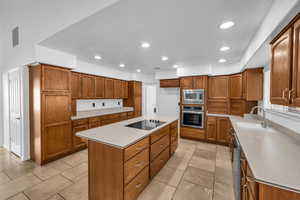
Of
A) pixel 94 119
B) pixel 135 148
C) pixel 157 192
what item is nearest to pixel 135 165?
pixel 135 148

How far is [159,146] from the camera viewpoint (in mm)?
2287

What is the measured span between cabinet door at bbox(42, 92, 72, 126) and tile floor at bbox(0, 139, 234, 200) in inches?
36.0

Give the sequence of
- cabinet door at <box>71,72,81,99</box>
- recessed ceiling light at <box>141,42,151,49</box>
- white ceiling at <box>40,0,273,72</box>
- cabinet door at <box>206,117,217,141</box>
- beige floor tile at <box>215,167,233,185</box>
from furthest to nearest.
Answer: cabinet door at <box>206,117,217,141</box>, cabinet door at <box>71,72,81,99</box>, recessed ceiling light at <box>141,42,151,49</box>, beige floor tile at <box>215,167,233,185</box>, white ceiling at <box>40,0,273,72</box>

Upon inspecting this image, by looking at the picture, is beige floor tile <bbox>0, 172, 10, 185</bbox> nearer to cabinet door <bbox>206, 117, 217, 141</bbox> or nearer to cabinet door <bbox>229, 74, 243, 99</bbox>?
cabinet door <bbox>206, 117, 217, 141</bbox>

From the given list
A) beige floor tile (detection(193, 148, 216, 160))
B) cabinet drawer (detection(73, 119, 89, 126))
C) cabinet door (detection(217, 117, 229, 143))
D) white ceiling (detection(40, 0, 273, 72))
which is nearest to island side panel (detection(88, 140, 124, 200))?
white ceiling (detection(40, 0, 273, 72))

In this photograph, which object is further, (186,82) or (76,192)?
(186,82)

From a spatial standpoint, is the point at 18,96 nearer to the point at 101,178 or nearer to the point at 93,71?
the point at 93,71

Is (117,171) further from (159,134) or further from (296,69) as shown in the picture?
(296,69)

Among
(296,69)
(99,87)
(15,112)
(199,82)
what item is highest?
(199,82)

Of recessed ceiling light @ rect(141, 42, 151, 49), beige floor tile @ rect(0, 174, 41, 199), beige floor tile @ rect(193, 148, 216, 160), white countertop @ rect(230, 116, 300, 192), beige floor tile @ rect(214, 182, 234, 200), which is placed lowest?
beige floor tile @ rect(214, 182, 234, 200)

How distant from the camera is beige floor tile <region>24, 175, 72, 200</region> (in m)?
1.82

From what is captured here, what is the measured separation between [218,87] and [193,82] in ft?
2.60

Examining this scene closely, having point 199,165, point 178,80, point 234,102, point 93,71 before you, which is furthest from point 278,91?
point 93,71

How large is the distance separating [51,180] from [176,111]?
4.09 meters
